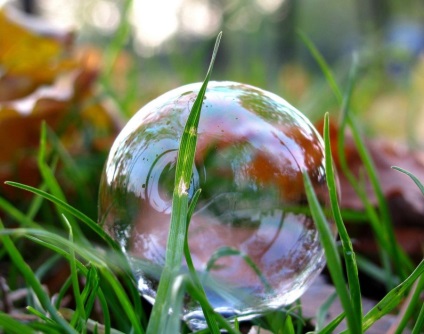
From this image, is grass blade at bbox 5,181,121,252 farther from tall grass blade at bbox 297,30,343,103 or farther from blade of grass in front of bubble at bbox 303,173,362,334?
tall grass blade at bbox 297,30,343,103

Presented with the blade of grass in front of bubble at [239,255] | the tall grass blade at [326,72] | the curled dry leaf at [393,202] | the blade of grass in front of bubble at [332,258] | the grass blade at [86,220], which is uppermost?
the tall grass blade at [326,72]

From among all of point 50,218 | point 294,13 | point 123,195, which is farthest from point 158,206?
point 294,13

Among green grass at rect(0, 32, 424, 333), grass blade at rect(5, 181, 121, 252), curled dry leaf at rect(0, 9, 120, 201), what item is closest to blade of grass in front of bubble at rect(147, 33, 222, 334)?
green grass at rect(0, 32, 424, 333)

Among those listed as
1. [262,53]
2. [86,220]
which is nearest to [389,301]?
[86,220]

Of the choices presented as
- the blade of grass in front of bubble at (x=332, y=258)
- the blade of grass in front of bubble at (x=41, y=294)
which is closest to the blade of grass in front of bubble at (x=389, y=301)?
the blade of grass in front of bubble at (x=332, y=258)

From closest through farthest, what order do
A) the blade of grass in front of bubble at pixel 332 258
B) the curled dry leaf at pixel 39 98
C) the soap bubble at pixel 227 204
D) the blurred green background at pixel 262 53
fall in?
1. the blade of grass in front of bubble at pixel 332 258
2. the soap bubble at pixel 227 204
3. the curled dry leaf at pixel 39 98
4. the blurred green background at pixel 262 53

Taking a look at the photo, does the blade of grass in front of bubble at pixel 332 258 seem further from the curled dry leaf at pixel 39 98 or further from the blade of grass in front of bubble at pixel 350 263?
the curled dry leaf at pixel 39 98

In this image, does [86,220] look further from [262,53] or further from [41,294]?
[262,53]
